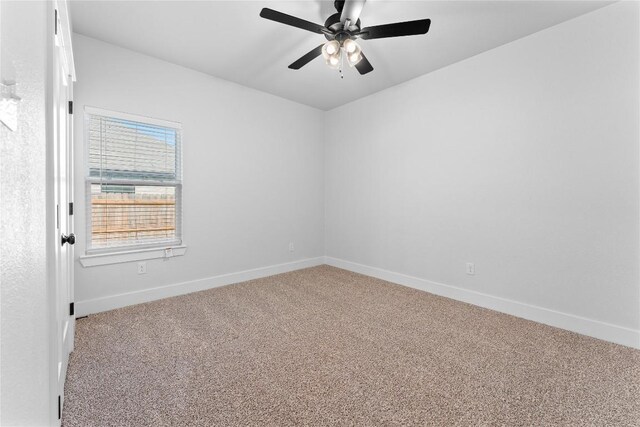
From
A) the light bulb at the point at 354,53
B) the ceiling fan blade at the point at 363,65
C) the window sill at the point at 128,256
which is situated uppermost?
the ceiling fan blade at the point at 363,65

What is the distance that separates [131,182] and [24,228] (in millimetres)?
2576

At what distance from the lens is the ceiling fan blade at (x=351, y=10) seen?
6.25 ft

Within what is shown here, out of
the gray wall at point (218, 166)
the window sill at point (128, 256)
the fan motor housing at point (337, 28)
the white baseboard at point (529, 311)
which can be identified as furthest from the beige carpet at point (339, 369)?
the fan motor housing at point (337, 28)

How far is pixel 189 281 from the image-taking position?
3398 mm

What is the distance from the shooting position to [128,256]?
2979 millimetres

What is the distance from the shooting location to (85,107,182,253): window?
2807mm

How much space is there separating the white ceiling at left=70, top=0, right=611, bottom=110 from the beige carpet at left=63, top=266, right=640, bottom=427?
255 centimetres

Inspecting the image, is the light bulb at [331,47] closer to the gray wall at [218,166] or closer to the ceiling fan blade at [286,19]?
the ceiling fan blade at [286,19]

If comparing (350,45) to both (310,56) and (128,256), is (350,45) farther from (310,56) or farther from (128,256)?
(128,256)

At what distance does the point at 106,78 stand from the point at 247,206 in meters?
1.94

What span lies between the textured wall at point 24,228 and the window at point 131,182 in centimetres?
213

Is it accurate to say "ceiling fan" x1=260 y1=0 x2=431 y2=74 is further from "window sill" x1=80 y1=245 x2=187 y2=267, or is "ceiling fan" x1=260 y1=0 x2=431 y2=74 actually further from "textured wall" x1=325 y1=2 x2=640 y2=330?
"window sill" x1=80 y1=245 x2=187 y2=267

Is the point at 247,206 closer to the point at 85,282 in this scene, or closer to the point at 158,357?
the point at 85,282

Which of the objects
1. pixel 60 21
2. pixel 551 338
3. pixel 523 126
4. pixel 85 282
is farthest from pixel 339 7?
pixel 85 282
